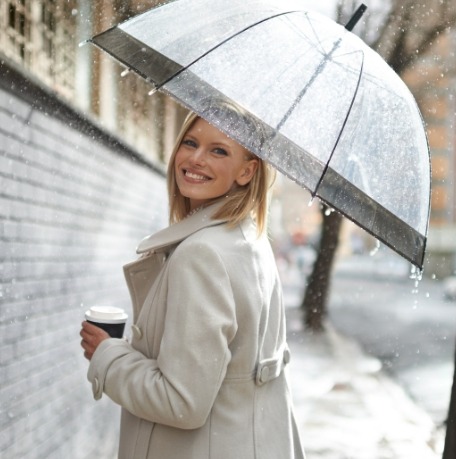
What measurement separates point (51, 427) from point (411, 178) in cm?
359

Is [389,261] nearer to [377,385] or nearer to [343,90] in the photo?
[377,385]

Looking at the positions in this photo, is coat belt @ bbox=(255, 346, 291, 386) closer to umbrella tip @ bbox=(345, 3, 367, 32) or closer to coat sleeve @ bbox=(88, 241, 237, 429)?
coat sleeve @ bbox=(88, 241, 237, 429)

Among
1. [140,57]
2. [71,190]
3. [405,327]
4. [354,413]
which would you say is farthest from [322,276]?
[140,57]

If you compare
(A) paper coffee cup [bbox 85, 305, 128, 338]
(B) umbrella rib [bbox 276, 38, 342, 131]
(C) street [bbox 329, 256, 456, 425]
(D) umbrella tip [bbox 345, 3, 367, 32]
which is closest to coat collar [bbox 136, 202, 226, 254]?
(A) paper coffee cup [bbox 85, 305, 128, 338]

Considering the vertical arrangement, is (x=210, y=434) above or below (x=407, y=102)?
below

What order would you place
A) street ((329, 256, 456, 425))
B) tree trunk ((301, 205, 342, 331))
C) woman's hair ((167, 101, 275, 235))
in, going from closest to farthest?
woman's hair ((167, 101, 275, 235)), street ((329, 256, 456, 425)), tree trunk ((301, 205, 342, 331))

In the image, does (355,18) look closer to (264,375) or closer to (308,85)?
(308,85)

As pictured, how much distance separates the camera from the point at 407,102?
2793 mm

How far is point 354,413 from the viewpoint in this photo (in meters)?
9.47

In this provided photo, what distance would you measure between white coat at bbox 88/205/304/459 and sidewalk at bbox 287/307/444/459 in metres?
4.68

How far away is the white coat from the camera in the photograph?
7.37ft

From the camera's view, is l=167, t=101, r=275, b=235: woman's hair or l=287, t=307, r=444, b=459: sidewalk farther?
l=287, t=307, r=444, b=459: sidewalk

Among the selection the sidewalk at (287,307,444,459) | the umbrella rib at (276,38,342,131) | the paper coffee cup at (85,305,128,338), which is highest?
the umbrella rib at (276,38,342,131)

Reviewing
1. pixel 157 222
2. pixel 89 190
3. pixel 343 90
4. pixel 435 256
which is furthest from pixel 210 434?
pixel 435 256
